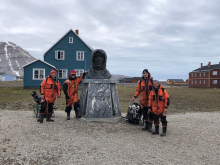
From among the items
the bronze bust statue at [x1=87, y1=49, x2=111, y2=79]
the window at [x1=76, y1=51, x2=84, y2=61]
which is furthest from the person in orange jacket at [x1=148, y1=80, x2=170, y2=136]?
the window at [x1=76, y1=51, x2=84, y2=61]

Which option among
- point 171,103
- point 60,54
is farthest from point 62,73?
point 171,103

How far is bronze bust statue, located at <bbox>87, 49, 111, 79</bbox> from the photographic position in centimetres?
863

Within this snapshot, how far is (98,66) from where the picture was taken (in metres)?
8.73

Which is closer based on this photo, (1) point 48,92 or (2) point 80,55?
(1) point 48,92

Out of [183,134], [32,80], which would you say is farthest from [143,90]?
[32,80]

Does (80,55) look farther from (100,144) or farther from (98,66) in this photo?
(100,144)

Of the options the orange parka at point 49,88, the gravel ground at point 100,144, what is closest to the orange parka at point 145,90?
the gravel ground at point 100,144

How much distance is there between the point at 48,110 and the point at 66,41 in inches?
993

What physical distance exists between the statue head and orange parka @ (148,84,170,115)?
2.75 metres

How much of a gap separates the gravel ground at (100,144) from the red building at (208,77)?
51.6 metres

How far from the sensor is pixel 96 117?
801cm

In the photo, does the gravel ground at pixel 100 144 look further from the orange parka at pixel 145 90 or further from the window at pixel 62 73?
the window at pixel 62 73

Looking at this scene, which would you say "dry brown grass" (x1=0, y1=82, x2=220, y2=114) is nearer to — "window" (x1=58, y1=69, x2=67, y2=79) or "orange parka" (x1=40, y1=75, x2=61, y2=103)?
"orange parka" (x1=40, y1=75, x2=61, y2=103)

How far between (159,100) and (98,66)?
3028mm
